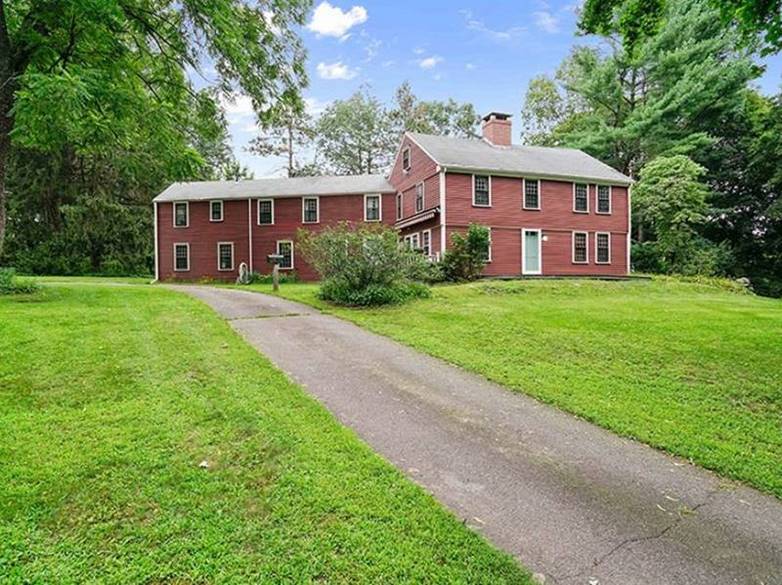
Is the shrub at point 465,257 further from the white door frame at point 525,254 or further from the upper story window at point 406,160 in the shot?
the upper story window at point 406,160

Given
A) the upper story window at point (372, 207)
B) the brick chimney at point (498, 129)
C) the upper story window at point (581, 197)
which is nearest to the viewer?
the upper story window at point (581, 197)

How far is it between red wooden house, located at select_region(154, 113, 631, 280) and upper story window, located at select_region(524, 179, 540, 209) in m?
0.04

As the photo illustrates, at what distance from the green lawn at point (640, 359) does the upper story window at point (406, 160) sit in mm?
10777

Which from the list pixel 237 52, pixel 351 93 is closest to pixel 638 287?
pixel 237 52

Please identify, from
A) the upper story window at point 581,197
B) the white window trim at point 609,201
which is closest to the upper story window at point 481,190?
the upper story window at point 581,197

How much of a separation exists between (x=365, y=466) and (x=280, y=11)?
46.2 ft

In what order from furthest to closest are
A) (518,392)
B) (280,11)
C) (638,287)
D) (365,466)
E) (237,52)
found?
(638,287), (280,11), (237,52), (518,392), (365,466)

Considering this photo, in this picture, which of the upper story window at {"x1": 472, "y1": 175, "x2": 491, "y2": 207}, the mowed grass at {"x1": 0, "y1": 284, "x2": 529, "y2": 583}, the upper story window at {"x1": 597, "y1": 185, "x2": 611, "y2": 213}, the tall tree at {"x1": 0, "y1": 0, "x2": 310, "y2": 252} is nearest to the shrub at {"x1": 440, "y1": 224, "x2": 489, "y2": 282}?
the upper story window at {"x1": 472, "y1": 175, "x2": 491, "y2": 207}

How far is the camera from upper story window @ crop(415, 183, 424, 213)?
70.7 feet

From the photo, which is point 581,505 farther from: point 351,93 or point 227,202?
point 351,93

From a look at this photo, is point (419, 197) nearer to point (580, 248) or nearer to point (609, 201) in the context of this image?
point (580, 248)

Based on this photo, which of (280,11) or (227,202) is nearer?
(280,11)

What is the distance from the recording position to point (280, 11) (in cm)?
1382

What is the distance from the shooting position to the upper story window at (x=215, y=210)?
26.0m
